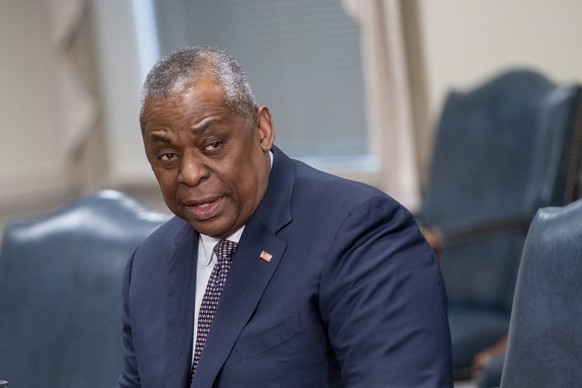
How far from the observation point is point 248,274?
2.09 m

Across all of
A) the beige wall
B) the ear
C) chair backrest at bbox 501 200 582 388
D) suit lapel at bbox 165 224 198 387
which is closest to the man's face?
the ear

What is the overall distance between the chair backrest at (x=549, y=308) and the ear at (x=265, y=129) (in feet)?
1.66

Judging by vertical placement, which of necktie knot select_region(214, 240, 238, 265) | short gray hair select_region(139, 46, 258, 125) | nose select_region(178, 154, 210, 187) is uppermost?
short gray hair select_region(139, 46, 258, 125)

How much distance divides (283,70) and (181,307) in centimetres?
382

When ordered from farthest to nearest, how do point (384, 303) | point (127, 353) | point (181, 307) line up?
1. point (127, 353)
2. point (181, 307)
3. point (384, 303)

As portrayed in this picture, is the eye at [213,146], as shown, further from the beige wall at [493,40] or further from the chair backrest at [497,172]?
the beige wall at [493,40]

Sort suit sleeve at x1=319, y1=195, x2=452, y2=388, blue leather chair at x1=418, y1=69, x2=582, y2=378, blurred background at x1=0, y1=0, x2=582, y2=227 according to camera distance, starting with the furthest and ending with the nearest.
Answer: blurred background at x1=0, y1=0, x2=582, y2=227 → blue leather chair at x1=418, y1=69, x2=582, y2=378 → suit sleeve at x1=319, y1=195, x2=452, y2=388

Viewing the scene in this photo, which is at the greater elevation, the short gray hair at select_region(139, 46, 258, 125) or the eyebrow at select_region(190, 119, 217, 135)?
the short gray hair at select_region(139, 46, 258, 125)

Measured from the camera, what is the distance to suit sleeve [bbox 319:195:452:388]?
190 centimetres

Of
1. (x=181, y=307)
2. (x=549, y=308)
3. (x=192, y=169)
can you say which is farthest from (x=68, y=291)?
(x=549, y=308)

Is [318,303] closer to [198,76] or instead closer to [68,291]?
[198,76]

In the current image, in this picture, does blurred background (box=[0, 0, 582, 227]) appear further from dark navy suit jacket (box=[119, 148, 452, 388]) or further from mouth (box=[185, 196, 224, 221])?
mouth (box=[185, 196, 224, 221])

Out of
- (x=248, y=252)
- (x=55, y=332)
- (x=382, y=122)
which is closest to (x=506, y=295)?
(x=382, y=122)

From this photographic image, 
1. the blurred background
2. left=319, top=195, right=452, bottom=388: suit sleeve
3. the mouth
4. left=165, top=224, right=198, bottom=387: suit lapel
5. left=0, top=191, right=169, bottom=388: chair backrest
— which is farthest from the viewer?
the blurred background
